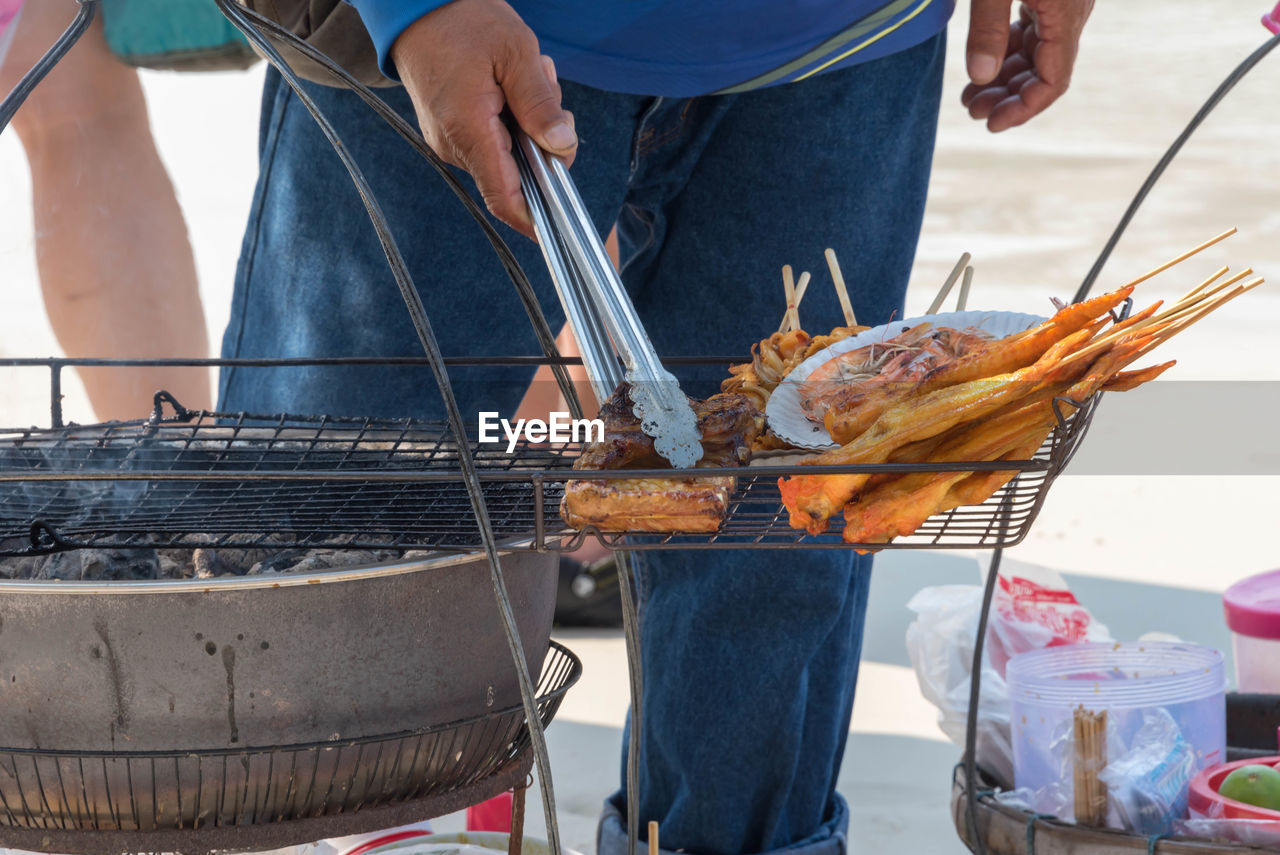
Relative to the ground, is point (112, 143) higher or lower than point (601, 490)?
higher

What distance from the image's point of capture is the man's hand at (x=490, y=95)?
3.95 feet

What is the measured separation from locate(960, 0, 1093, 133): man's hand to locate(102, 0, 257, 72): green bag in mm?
2156

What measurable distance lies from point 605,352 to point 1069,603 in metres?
1.54

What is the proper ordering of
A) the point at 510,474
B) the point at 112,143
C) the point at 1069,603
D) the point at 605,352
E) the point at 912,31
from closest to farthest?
the point at 510,474 → the point at 605,352 → the point at 912,31 → the point at 1069,603 → the point at 112,143

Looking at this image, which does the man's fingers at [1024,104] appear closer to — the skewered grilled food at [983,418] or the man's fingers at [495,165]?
the skewered grilled food at [983,418]

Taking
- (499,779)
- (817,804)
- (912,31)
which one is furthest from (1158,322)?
(817,804)

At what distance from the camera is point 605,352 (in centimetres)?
112

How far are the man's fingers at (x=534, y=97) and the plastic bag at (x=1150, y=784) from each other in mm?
1176

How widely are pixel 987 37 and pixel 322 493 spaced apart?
1170 millimetres

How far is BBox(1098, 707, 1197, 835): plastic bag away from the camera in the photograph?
66.0 inches

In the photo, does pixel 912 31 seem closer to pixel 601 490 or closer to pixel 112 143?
pixel 601 490

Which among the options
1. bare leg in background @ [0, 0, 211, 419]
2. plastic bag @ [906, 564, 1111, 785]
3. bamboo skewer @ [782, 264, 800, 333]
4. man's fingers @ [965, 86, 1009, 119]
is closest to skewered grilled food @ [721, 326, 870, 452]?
bamboo skewer @ [782, 264, 800, 333]

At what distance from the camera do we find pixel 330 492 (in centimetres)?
148

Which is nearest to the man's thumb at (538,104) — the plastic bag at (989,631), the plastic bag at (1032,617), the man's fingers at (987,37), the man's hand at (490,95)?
the man's hand at (490,95)
